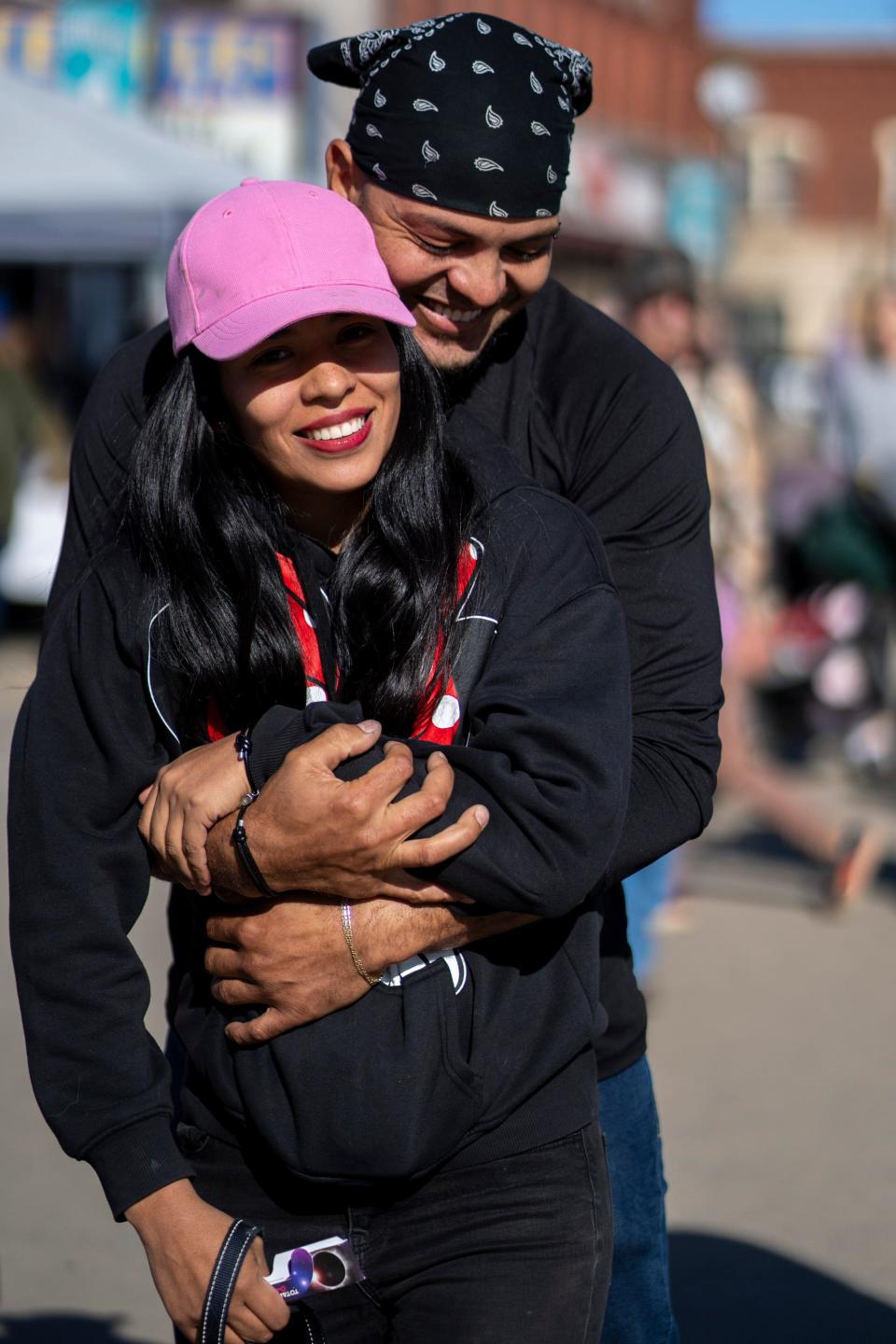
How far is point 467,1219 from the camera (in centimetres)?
191

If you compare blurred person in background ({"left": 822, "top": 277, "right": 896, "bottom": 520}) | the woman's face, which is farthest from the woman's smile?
blurred person in background ({"left": 822, "top": 277, "right": 896, "bottom": 520})

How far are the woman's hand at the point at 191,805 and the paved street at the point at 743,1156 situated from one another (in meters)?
0.63

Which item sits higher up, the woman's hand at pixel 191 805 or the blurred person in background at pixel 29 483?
the woman's hand at pixel 191 805

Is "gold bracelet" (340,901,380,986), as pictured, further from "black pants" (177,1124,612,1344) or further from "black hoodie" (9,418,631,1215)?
"black pants" (177,1124,612,1344)

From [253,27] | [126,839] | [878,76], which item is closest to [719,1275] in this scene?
[126,839]

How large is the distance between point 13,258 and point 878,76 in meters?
38.3

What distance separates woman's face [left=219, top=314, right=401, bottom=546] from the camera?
1.92 meters

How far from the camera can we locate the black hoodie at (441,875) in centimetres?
181

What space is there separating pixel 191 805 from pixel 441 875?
27 cm

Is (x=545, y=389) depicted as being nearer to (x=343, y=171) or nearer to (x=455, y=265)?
(x=455, y=265)

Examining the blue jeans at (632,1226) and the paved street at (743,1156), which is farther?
the paved street at (743,1156)

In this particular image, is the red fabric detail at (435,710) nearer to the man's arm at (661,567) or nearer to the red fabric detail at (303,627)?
the red fabric detail at (303,627)

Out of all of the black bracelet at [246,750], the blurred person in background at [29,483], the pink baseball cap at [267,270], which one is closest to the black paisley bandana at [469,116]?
the pink baseball cap at [267,270]

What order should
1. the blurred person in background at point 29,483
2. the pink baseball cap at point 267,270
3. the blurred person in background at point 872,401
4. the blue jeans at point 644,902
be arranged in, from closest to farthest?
the pink baseball cap at point 267,270 < the blue jeans at point 644,902 < the blurred person in background at point 872,401 < the blurred person in background at point 29,483
